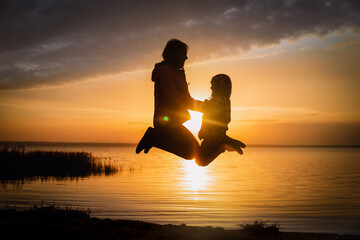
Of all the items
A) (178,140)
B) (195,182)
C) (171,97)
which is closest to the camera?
(171,97)

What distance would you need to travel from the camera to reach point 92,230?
7.90 meters

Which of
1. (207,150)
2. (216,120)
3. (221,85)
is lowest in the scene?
(207,150)

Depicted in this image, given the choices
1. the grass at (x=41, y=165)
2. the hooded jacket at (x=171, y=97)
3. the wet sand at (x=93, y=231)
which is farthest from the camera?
the grass at (x=41, y=165)

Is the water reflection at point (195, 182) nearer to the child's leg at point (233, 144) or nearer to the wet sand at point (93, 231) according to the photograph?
the wet sand at point (93, 231)

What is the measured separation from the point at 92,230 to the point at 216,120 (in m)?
4.20

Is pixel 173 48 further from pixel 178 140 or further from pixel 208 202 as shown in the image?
pixel 208 202

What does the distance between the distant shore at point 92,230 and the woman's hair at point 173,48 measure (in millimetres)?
3784

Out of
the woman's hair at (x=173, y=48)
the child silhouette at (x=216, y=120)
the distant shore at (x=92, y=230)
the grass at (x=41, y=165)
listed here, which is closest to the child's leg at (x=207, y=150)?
the child silhouette at (x=216, y=120)

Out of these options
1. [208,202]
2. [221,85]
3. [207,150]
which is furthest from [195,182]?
[221,85]

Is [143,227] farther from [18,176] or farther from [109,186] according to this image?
[18,176]

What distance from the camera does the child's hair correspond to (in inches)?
224

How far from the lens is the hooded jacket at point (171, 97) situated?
5.48 meters

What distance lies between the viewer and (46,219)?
918 centimetres

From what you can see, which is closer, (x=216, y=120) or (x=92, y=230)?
(x=216, y=120)
